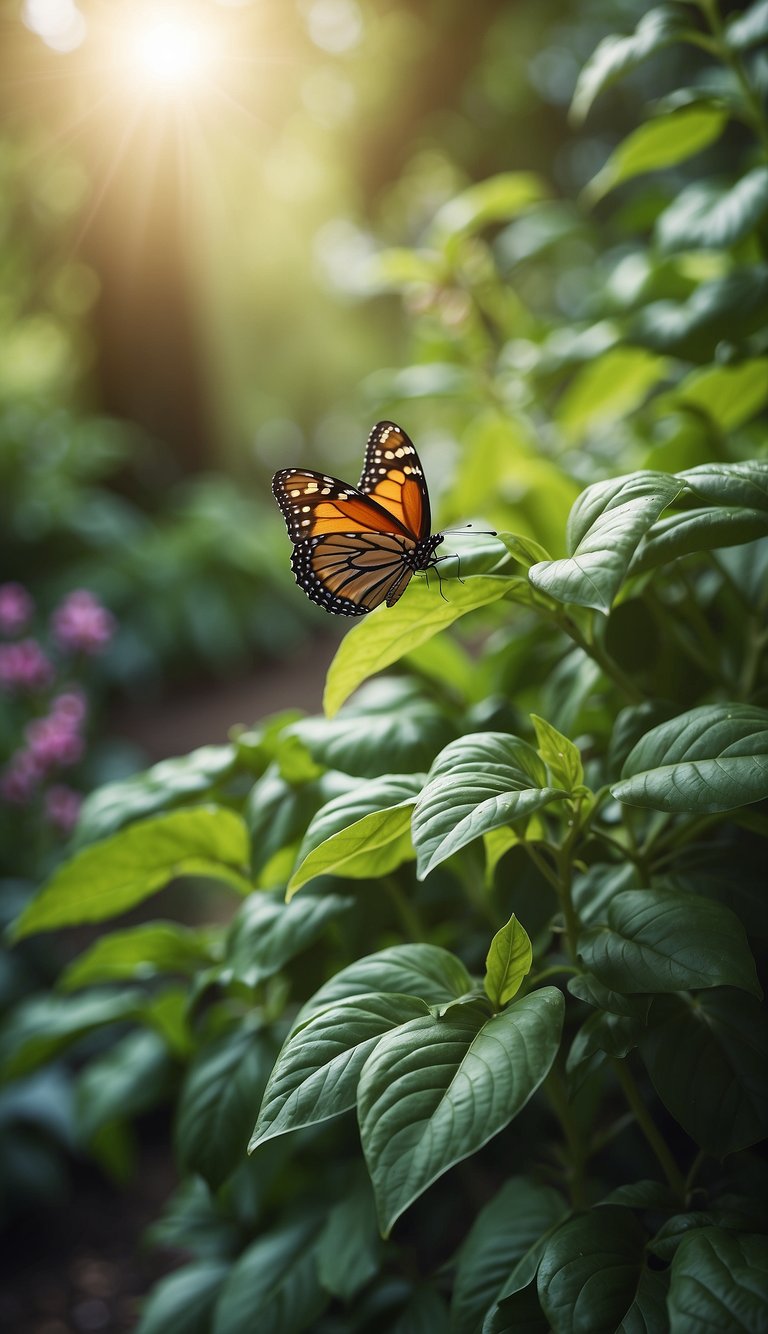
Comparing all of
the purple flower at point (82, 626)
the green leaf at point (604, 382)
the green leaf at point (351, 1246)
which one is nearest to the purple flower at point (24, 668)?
the purple flower at point (82, 626)

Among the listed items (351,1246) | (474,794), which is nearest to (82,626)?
(351,1246)

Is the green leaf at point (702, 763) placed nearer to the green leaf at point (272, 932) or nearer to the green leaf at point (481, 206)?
the green leaf at point (272, 932)

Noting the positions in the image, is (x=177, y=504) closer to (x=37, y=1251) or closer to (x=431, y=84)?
(x=431, y=84)

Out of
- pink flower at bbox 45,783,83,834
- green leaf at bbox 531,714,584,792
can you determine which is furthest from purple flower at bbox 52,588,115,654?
green leaf at bbox 531,714,584,792

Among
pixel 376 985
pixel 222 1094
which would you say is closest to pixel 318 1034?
pixel 376 985

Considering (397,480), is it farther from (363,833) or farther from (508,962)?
(508,962)

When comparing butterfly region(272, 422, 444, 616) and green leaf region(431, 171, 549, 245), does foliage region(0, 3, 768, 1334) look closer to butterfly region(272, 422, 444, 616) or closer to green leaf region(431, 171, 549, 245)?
green leaf region(431, 171, 549, 245)
